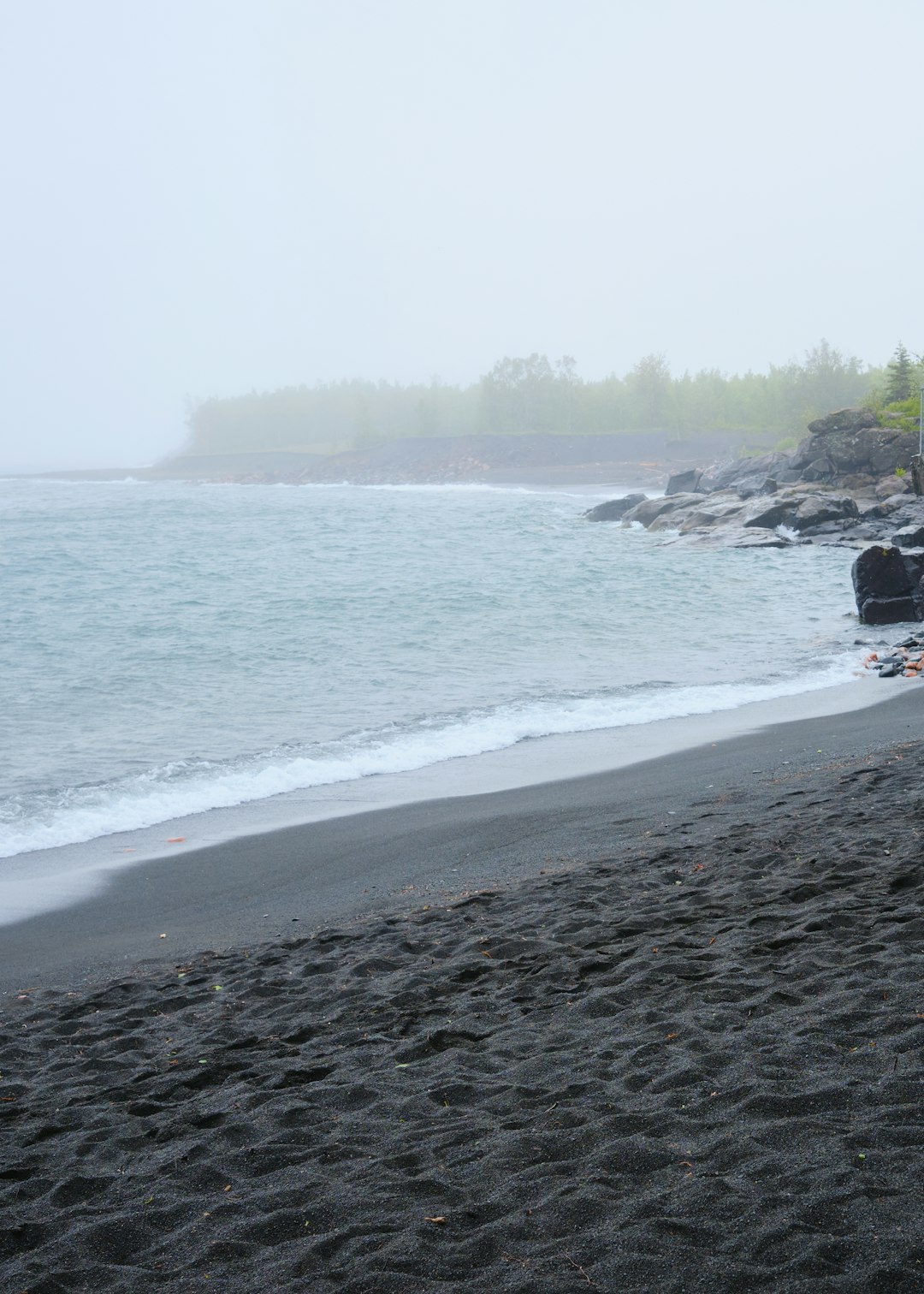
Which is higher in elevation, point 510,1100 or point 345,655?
point 345,655

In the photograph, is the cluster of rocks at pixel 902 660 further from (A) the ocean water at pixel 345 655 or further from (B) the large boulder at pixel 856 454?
(B) the large boulder at pixel 856 454

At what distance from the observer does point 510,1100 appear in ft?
13.8

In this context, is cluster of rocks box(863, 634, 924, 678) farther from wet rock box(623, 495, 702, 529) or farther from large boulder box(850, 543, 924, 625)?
wet rock box(623, 495, 702, 529)

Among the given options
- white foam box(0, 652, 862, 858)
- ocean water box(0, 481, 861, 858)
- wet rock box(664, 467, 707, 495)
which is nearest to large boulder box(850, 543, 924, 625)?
ocean water box(0, 481, 861, 858)

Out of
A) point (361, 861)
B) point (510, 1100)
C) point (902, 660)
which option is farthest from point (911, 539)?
point (510, 1100)

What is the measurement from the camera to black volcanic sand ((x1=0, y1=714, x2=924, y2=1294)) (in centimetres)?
320

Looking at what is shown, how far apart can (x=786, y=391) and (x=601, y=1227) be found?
105 meters

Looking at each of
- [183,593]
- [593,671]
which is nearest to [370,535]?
[183,593]

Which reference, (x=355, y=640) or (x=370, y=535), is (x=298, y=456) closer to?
(x=370, y=535)

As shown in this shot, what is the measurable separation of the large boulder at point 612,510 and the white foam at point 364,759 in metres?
40.1

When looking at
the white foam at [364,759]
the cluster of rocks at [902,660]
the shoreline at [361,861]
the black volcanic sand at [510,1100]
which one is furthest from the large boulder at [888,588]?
the black volcanic sand at [510,1100]

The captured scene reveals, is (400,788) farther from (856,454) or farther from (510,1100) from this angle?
(856,454)

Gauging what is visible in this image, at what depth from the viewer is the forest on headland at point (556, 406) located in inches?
3839

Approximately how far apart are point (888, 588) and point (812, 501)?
23.2 m
